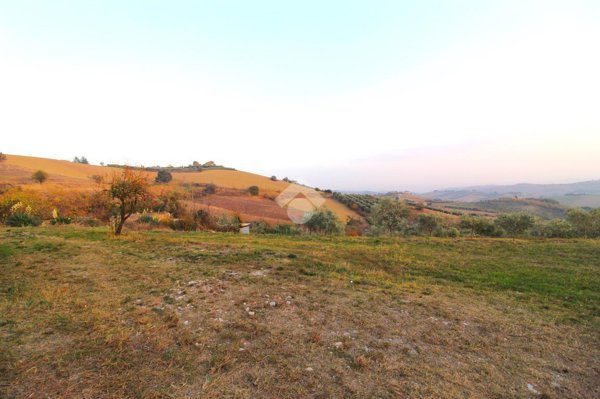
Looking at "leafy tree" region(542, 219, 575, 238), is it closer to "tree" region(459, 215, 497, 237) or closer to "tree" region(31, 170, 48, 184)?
"tree" region(459, 215, 497, 237)

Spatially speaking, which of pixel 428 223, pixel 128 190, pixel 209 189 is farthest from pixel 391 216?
pixel 209 189

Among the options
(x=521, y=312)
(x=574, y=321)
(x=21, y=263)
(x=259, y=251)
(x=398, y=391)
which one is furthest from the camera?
(x=259, y=251)

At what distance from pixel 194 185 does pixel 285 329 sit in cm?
5809

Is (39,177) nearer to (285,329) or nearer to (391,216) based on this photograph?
(391,216)

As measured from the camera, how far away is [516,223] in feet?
89.6

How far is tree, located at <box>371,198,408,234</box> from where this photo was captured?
30.5 metres

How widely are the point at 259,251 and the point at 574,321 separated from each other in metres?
9.96

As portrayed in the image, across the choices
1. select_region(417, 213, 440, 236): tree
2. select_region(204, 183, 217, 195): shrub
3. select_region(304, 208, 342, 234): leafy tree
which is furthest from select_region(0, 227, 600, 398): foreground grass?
select_region(204, 183, 217, 195): shrub

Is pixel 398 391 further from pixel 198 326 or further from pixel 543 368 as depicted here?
pixel 198 326

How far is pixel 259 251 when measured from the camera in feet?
39.4

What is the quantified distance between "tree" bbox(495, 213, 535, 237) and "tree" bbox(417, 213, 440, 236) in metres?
5.65

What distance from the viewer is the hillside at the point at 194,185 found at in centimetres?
3638

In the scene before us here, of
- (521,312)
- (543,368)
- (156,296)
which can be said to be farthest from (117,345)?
(521,312)

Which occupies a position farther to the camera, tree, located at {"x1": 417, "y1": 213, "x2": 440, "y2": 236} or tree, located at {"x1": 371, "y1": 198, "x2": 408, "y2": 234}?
tree, located at {"x1": 371, "y1": 198, "x2": 408, "y2": 234}
